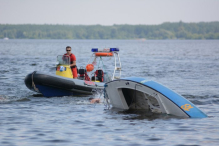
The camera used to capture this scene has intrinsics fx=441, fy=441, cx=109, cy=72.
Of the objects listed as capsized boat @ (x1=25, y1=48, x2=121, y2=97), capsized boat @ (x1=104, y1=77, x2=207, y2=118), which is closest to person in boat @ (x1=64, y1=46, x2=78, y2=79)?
capsized boat @ (x1=25, y1=48, x2=121, y2=97)

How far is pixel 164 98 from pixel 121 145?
3.33m

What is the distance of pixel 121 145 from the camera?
9945mm

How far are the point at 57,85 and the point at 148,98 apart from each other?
4362 mm

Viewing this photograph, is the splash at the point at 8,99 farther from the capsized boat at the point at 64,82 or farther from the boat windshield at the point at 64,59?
the boat windshield at the point at 64,59

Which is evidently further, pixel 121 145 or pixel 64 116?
pixel 64 116

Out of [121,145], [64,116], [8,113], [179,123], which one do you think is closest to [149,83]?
[179,123]

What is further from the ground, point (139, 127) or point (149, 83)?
point (149, 83)

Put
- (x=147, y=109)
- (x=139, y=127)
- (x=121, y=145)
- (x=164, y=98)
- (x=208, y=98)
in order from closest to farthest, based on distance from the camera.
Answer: (x=121, y=145)
(x=139, y=127)
(x=164, y=98)
(x=147, y=109)
(x=208, y=98)

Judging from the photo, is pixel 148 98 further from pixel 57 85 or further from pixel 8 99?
pixel 8 99

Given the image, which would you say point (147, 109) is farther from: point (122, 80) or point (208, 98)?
point (208, 98)

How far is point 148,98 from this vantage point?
46.9 ft

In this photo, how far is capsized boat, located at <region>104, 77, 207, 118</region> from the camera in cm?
1286

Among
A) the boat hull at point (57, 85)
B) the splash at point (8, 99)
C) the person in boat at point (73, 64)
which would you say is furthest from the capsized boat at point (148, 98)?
the splash at point (8, 99)

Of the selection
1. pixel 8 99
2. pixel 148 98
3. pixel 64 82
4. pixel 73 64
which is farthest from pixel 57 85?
pixel 148 98
